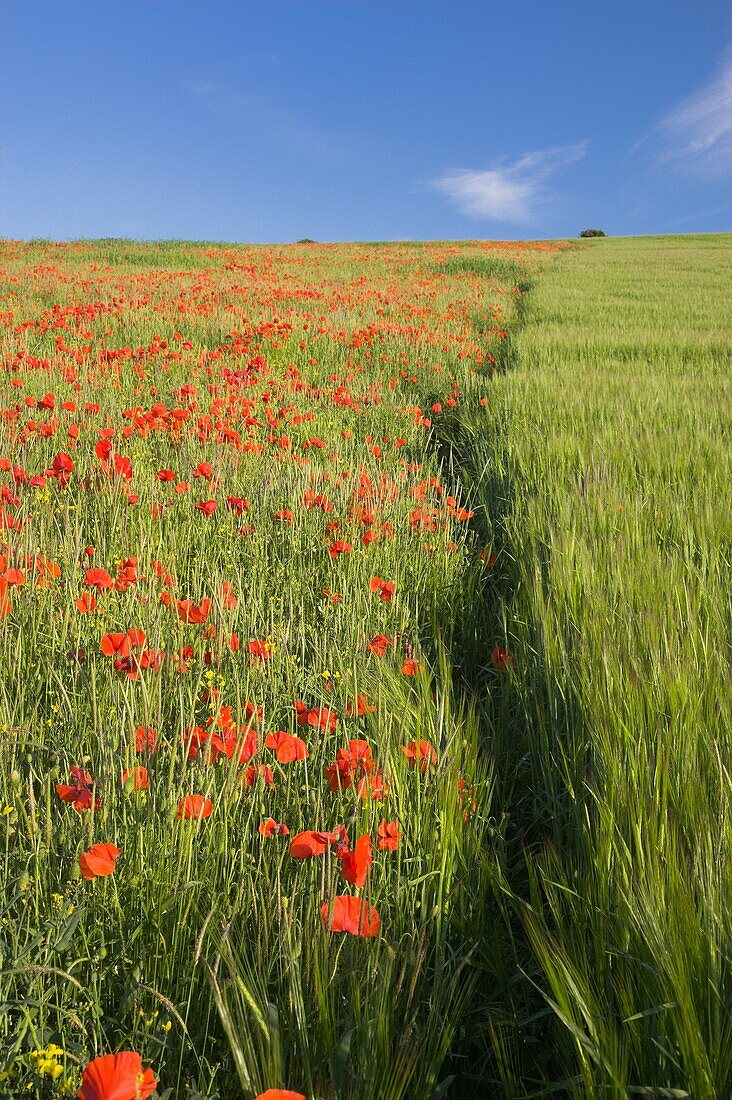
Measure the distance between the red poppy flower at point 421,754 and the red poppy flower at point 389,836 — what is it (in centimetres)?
20

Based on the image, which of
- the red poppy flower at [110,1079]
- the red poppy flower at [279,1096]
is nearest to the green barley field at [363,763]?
the red poppy flower at [110,1079]

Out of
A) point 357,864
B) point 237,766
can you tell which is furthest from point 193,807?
point 357,864

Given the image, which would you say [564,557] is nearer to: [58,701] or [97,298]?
[58,701]

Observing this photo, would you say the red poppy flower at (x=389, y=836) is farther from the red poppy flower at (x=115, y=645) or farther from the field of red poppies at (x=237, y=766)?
the red poppy flower at (x=115, y=645)

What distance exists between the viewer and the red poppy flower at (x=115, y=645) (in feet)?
5.37

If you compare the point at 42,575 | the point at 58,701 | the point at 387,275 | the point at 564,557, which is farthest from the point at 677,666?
the point at 387,275

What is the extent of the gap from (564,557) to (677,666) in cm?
75

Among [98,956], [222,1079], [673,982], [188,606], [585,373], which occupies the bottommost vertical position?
[222,1079]

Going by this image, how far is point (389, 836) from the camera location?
1.31m

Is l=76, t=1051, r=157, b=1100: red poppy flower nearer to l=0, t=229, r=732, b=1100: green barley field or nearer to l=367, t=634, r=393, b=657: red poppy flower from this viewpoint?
l=0, t=229, r=732, b=1100: green barley field

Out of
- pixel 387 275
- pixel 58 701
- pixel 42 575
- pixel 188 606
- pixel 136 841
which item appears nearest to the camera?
pixel 136 841

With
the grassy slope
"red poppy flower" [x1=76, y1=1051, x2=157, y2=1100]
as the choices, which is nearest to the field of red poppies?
"red poppy flower" [x1=76, y1=1051, x2=157, y2=1100]

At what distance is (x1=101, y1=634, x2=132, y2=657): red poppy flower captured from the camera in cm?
164

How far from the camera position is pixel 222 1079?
1067 millimetres
